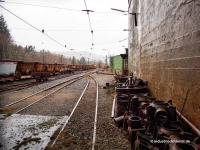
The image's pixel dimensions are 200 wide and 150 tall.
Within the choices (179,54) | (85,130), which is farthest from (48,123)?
(179,54)

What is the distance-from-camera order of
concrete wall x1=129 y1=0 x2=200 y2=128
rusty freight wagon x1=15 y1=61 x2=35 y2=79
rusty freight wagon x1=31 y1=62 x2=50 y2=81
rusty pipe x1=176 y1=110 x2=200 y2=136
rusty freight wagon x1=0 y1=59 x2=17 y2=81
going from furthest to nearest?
1. rusty freight wagon x1=15 y1=61 x2=35 y2=79
2. rusty freight wagon x1=31 y1=62 x2=50 y2=81
3. rusty freight wagon x1=0 y1=59 x2=17 y2=81
4. concrete wall x1=129 y1=0 x2=200 y2=128
5. rusty pipe x1=176 y1=110 x2=200 y2=136

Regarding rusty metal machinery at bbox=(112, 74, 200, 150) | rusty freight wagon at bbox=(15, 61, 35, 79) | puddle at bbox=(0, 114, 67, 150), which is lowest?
puddle at bbox=(0, 114, 67, 150)

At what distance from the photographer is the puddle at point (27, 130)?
5.25 meters

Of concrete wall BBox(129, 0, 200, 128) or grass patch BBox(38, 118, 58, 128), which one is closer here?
concrete wall BBox(129, 0, 200, 128)

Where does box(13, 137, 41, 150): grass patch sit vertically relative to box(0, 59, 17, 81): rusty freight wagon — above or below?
below

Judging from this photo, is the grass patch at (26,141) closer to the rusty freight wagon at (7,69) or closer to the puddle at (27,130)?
the puddle at (27,130)

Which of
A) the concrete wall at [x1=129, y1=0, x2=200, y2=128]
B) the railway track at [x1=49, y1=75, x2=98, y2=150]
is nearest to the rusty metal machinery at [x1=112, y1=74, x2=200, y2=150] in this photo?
the concrete wall at [x1=129, y1=0, x2=200, y2=128]

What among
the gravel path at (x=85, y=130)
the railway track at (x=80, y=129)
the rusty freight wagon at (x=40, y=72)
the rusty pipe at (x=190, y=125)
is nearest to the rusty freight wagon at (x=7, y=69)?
the rusty freight wagon at (x=40, y=72)

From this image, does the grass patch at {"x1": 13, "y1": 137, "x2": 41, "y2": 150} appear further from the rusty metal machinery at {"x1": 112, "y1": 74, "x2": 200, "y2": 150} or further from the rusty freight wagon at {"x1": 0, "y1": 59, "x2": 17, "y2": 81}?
the rusty freight wagon at {"x1": 0, "y1": 59, "x2": 17, "y2": 81}

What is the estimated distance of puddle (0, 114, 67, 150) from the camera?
→ 525 centimetres

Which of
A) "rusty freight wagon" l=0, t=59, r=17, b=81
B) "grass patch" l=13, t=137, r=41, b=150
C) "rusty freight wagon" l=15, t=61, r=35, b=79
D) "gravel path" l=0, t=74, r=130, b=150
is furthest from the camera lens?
"rusty freight wagon" l=15, t=61, r=35, b=79

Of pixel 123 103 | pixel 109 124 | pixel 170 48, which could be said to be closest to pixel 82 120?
pixel 109 124

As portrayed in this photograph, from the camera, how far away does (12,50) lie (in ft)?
238

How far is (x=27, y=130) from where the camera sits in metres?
6.36
